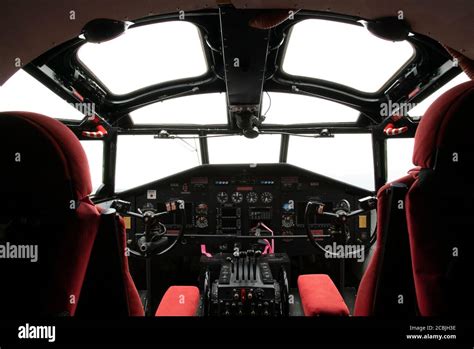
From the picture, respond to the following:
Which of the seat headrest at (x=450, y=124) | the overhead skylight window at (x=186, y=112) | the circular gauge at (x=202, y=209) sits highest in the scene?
the overhead skylight window at (x=186, y=112)

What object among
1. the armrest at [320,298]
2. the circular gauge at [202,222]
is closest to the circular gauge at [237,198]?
the circular gauge at [202,222]

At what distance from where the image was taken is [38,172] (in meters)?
0.85

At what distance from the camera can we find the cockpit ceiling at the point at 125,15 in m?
1.04

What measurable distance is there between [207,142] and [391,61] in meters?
2.00

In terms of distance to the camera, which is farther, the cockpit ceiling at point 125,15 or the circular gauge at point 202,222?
the circular gauge at point 202,222

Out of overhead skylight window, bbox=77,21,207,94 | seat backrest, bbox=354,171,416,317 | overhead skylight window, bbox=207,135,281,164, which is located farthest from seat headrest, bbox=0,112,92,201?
overhead skylight window, bbox=207,135,281,164

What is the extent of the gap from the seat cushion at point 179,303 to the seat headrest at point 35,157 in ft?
4.61

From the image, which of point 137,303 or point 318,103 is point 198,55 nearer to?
point 318,103

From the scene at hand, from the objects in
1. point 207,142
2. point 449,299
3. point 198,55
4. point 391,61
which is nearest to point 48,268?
point 449,299

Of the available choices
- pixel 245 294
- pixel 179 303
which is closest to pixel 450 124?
pixel 245 294

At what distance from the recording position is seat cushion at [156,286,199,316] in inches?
80.6

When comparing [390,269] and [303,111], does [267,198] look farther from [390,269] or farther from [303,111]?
[390,269]

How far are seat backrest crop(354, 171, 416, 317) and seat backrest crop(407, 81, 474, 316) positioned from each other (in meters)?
0.08

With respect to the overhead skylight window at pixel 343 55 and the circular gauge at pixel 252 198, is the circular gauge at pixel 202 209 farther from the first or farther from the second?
the overhead skylight window at pixel 343 55
